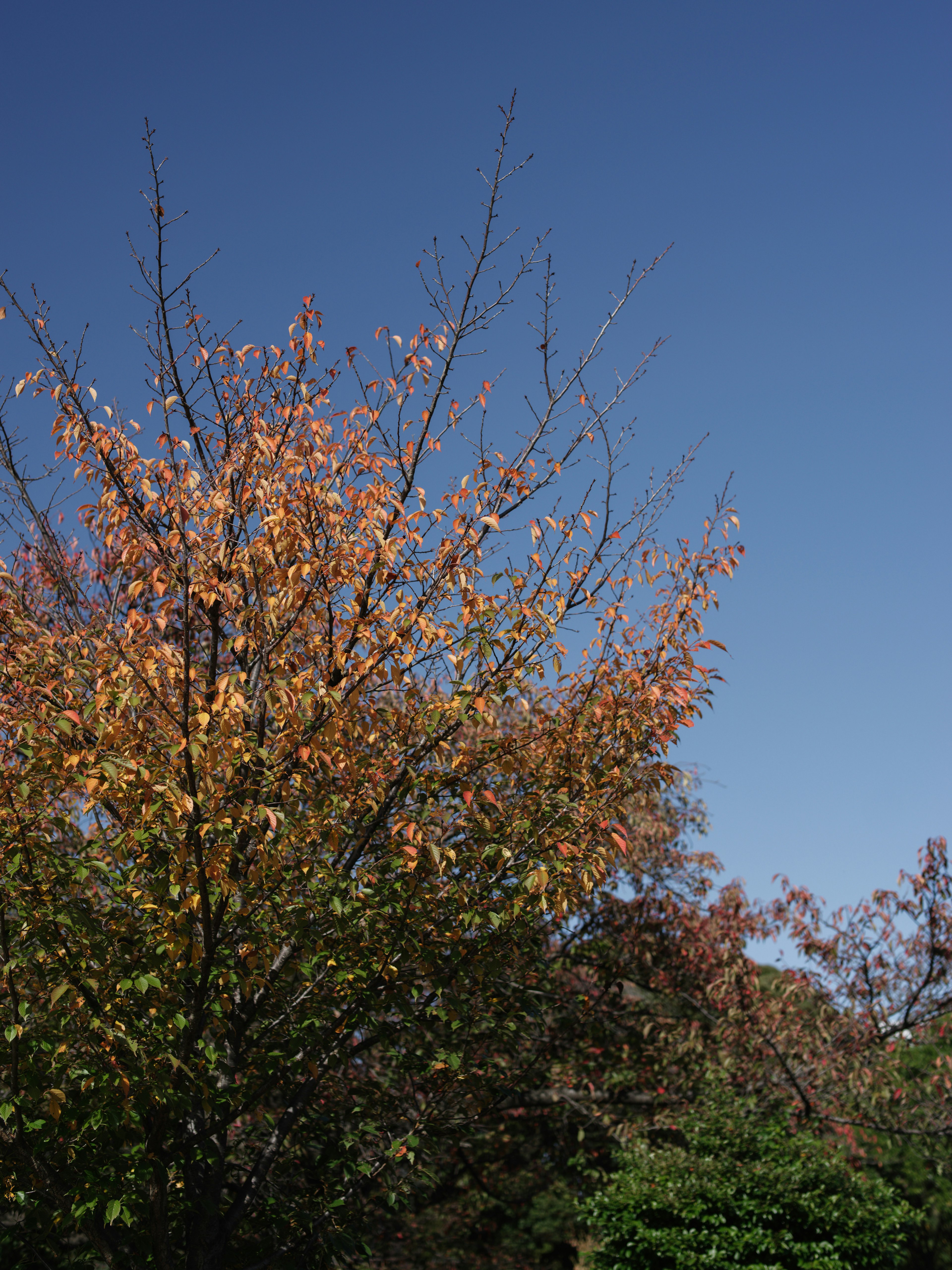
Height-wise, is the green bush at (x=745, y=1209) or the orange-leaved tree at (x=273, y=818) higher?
the orange-leaved tree at (x=273, y=818)

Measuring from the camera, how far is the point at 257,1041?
5.03 m

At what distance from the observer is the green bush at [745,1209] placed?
8.69 meters

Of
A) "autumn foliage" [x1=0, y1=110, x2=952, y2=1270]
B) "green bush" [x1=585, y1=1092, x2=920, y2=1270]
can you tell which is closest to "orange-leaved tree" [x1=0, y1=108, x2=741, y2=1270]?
"autumn foliage" [x1=0, y1=110, x2=952, y2=1270]

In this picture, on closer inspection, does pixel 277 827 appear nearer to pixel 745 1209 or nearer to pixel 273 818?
pixel 273 818

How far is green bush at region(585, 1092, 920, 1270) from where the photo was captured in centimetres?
869

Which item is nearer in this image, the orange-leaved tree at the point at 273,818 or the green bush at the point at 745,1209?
the orange-leaved tree at the point at 273,818

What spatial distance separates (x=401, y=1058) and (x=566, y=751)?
1974mm

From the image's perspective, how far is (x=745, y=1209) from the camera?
8.82 meters

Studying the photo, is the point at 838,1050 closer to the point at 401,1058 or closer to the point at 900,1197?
the point at 900,1197

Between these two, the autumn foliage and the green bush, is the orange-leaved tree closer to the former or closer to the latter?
the autumn foliage

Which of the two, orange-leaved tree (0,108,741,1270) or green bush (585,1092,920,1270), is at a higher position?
orange-leaved tree (0,108,741,1270)

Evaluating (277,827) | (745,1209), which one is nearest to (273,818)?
(277,827)

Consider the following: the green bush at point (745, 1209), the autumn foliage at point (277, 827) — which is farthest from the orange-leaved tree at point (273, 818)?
the green bush at point (745, 1209)

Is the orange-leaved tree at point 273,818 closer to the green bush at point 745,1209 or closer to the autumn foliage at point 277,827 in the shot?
the autumn foliage at point 277,827
